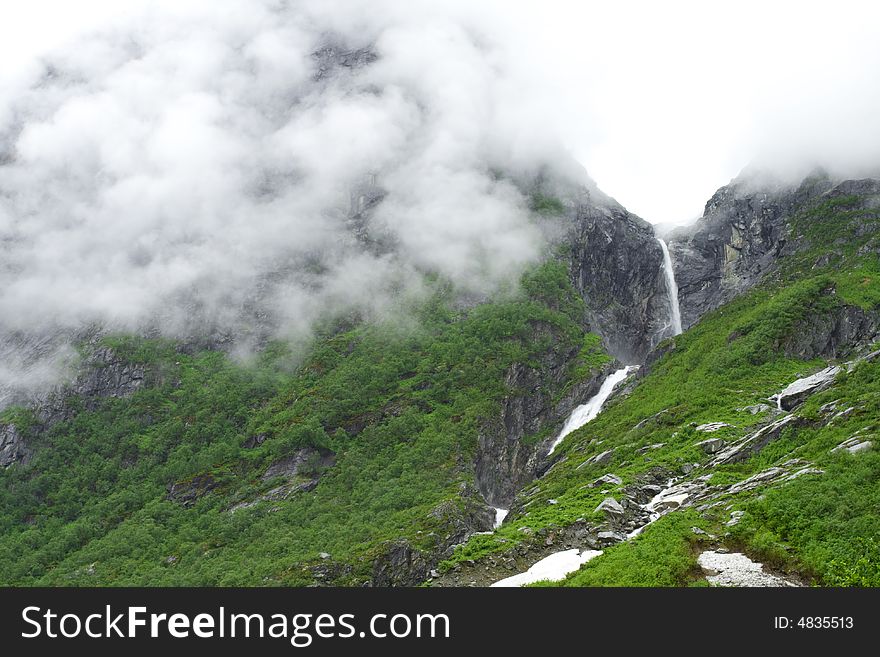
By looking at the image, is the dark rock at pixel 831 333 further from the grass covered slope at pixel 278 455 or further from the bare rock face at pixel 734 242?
the bare rock face at pixel 734 242

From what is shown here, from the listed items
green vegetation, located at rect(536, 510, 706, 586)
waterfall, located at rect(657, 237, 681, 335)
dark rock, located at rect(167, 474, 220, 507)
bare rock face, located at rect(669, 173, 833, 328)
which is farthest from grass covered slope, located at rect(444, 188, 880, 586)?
dark rock, located at rect(167, 474, 220, 507)

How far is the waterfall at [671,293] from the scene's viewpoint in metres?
142

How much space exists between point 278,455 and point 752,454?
77.7 meters

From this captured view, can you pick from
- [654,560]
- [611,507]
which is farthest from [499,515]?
[654,560]

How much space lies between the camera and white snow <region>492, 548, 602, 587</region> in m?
36.5

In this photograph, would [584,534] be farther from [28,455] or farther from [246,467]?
[28,455]

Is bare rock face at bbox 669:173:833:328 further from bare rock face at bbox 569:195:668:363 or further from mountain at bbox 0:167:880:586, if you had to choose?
bare rock face at bbox 569:195:668:363

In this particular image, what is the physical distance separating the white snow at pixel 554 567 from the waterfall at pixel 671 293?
108725 mm

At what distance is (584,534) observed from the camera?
42.8 m

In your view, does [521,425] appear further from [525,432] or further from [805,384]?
[805,384]

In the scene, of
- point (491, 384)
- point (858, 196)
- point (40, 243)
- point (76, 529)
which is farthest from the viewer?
point (40, 243)

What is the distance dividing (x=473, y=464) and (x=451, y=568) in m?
48.0
